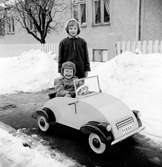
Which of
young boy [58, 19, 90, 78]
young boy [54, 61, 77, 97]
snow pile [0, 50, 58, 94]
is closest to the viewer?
young boy [54, 61, 77, 97]

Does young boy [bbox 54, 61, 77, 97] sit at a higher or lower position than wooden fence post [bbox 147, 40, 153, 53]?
lower

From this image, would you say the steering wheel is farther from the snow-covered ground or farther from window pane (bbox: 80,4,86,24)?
window pane (bbox: 80,4,86,24)

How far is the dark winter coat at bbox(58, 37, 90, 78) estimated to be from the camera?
4.59 metres

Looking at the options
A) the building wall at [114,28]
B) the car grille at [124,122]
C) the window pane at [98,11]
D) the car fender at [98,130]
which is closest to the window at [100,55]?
the building wall at [114,28]

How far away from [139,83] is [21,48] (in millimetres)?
10399

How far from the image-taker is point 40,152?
324 cm

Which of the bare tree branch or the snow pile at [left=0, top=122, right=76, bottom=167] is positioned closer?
the snow pile at [left=0, top=122, right=76, bottom=167]

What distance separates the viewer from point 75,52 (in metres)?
4.61

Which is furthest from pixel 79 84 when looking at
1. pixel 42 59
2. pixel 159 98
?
pixel 42 59

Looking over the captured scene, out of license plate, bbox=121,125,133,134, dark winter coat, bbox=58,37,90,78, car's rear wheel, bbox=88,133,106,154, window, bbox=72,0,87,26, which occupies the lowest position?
car's rear wheel, bbox=88,133,106,154

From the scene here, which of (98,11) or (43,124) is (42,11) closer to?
(98,11)

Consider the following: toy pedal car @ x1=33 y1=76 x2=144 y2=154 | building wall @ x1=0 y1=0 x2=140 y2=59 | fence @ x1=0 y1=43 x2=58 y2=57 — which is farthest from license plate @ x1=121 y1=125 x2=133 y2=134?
fence @ x1=0 y1=43 x2=58 y2=57

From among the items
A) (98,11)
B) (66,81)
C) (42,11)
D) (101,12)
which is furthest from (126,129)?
(42,11)

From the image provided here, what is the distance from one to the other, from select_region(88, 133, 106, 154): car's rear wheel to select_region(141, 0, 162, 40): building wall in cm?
764
